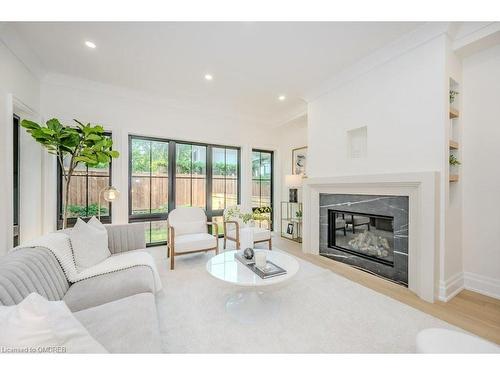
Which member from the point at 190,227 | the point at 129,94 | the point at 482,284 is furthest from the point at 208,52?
the point at 482,284

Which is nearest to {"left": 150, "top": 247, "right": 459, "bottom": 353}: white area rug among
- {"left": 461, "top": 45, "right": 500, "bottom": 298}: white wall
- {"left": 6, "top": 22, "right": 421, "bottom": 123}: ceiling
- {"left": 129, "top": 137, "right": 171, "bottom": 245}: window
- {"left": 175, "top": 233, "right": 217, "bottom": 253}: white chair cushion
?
{"left": 175, "top": 233, "right": 217, "bottom": 253}: white chair cushion

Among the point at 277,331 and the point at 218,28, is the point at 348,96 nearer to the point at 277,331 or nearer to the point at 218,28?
Result: the point at 218,28

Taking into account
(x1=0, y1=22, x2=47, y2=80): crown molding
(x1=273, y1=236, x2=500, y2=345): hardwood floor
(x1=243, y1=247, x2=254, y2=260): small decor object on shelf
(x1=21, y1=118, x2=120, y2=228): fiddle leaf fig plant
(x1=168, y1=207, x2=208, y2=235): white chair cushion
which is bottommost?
(x1=273, y1=236, x2=500, y2=345): hardwood floor

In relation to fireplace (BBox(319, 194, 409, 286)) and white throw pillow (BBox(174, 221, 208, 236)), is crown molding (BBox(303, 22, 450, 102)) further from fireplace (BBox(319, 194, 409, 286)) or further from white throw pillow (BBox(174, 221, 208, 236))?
white throw pillow (BBox(174, 221, 208, 236))

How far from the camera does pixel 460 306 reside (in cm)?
213

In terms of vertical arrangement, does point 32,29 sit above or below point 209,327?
above

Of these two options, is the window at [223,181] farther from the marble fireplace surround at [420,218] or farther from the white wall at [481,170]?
the white wall at [481,170]

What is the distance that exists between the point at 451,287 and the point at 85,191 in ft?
17.1

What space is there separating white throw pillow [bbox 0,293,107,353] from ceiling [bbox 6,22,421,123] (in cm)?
257

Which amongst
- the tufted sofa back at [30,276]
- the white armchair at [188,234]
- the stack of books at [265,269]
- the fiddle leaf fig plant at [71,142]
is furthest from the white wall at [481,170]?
the fiddle leaf fig plant at [71,142]

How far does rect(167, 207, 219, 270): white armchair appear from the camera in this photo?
3.07 metres

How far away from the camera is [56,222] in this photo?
328 cm

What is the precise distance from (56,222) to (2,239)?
118cm
